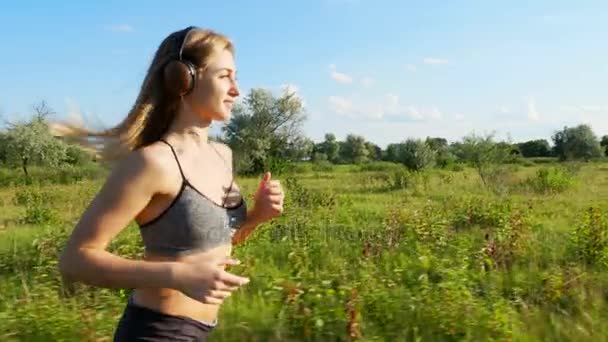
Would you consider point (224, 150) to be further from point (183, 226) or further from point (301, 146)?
point (301, 146)

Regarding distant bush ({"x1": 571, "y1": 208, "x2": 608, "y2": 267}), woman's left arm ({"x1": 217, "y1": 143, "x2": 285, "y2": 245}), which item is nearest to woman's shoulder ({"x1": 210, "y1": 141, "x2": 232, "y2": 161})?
woman's left arm ({"x1": 217, "y1": 143, "x2": 285, "y2": 245})

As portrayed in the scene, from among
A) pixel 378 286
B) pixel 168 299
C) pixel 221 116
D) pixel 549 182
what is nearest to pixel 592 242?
pixel 378 286

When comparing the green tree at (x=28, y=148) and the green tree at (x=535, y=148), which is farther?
the green tree at (x=535, y=148)

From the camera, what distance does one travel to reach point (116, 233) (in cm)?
146

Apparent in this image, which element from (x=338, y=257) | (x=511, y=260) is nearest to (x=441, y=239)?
(x=511, y=260)

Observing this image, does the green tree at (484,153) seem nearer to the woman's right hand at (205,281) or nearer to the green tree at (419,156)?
the green tree at (419,156)

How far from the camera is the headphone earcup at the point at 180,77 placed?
162cm

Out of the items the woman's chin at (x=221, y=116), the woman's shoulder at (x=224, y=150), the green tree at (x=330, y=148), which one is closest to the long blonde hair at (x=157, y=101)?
the woman's chin at (x=221, y=116)

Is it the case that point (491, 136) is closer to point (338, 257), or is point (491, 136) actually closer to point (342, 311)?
point (338, 257)

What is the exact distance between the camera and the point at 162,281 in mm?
1397

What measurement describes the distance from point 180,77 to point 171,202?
319 mm

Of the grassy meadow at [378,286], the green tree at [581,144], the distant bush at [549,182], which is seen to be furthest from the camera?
the green tree at [581,144]

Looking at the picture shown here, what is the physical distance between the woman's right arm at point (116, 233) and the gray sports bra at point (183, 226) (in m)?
0.08

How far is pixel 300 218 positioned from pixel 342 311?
499 centimetres
